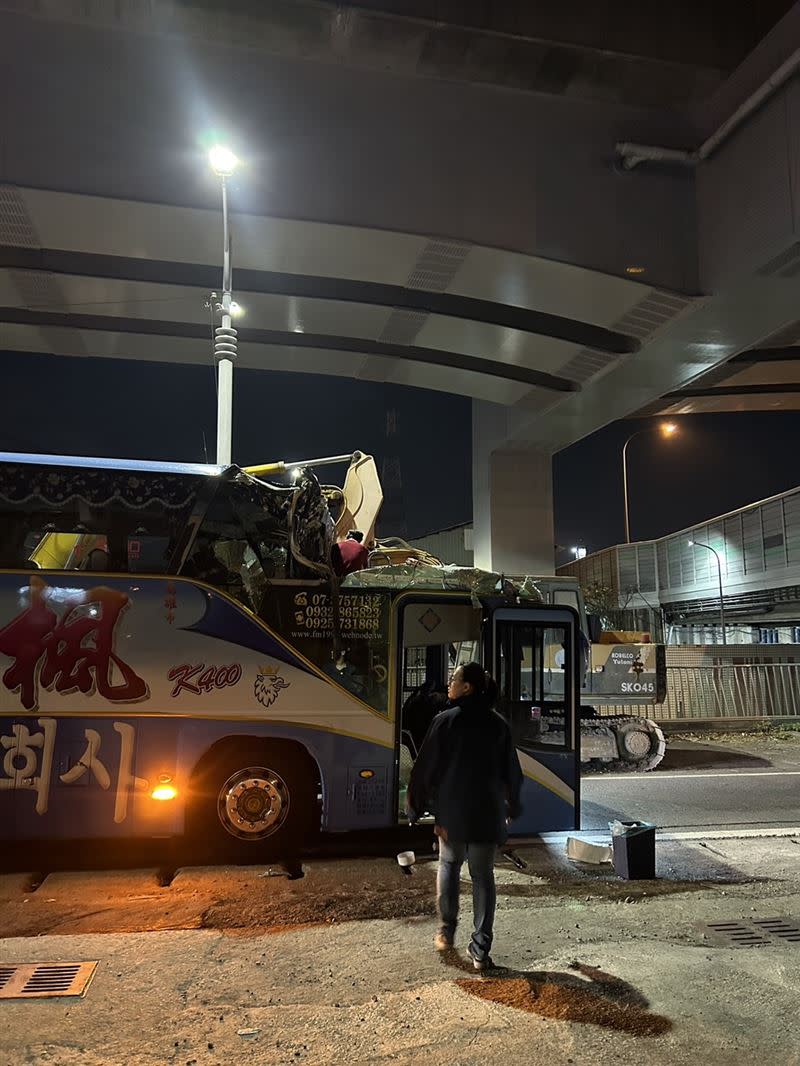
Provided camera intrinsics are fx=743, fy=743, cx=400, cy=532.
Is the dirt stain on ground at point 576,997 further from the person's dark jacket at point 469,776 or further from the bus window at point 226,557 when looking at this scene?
the bus window at point 226,557

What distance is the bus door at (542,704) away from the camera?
7.10 m

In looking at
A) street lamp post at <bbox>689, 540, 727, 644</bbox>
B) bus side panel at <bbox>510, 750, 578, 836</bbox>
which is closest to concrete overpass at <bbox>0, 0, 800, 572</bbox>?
bus side panel at <bbox>510, 750, 578, 836</bbox>

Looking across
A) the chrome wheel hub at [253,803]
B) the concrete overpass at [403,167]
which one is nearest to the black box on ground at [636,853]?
the chrome wheel hub at [253,803]

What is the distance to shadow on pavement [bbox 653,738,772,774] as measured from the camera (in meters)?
12.8

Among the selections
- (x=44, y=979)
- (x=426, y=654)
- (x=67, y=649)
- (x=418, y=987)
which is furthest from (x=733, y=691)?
(x=44, y=979)

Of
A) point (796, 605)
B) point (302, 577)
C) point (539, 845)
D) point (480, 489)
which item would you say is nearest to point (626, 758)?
point (539, 845)

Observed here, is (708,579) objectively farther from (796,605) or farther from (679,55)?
(679,55)

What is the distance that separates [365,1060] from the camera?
3418mm

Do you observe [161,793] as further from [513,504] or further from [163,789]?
[513,504]

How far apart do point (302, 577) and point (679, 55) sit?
11.3 m

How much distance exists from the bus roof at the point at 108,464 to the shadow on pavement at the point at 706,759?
360 inches

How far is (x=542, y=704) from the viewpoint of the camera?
7305mm

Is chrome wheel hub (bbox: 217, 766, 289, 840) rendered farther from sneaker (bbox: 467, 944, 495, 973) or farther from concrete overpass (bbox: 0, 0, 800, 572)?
concrete overpass (bbox: 0, 0, 800, 572)

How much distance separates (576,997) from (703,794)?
705 cm
